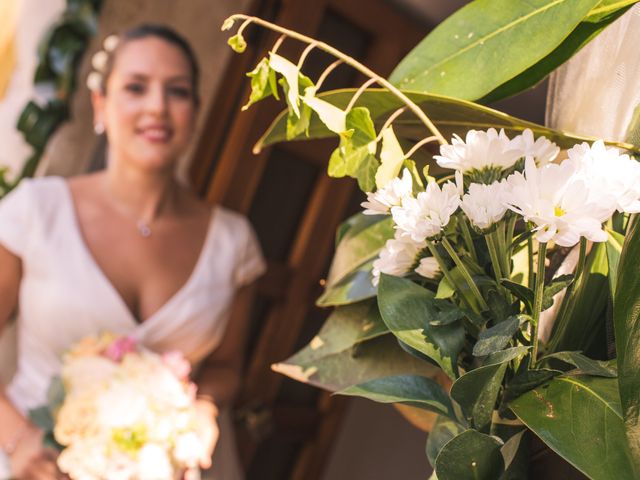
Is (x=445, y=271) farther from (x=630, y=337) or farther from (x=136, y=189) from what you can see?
(x=136, y=189)

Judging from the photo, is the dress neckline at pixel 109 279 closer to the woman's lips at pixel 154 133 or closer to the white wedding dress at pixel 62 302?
the white wedding dress at pixel 62 302

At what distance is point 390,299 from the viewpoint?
0.46 meters

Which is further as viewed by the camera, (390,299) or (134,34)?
(134,34)

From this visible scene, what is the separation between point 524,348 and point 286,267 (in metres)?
1.87

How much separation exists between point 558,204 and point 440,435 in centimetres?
18

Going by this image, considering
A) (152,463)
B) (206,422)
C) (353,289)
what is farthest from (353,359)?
(206,422)

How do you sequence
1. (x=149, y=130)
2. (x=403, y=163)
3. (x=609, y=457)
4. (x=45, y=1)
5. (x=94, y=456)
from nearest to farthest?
(x=609, y=457) → (x=403, y=163) → (x=94, y=456) → (x=149, y=130) → (x=45, y=1)

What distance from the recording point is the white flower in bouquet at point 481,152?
1.37 ft

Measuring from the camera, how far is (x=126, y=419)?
1.13 meters

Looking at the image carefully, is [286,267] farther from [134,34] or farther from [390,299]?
[390,299]

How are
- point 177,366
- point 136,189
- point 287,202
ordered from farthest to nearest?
point 287,202 → point 136,189 → point 177,366

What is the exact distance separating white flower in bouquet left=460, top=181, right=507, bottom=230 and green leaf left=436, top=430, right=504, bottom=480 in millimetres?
105

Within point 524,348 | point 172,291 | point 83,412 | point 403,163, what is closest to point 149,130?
point 172,291

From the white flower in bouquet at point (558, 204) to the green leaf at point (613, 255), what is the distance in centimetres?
6
